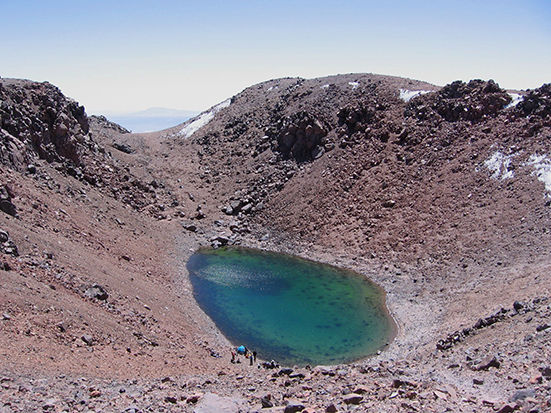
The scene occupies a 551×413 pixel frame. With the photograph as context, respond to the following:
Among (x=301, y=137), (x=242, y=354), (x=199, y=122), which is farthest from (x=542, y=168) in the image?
(x=199, y=122)

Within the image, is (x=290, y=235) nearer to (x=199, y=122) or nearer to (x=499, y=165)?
(x=499, y=165)

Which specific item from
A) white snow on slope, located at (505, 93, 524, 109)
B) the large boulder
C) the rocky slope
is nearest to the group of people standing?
the rocky slope

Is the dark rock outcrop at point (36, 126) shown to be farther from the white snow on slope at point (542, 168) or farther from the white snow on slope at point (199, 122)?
the white snow on slope at point (542, 168)

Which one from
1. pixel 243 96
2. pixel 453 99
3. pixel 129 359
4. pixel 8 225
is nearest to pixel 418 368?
pixel 129 359

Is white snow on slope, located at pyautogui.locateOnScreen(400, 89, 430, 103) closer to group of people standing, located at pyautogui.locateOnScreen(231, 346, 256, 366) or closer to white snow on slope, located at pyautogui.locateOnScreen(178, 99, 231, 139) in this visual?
white snow on slope, located at pyautogui.locateOnScreen(178, 99, 231, 139)

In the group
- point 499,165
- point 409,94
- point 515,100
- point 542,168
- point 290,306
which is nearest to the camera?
point 290,306

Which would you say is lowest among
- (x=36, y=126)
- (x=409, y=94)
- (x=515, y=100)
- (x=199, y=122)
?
(x=36, y=126)
